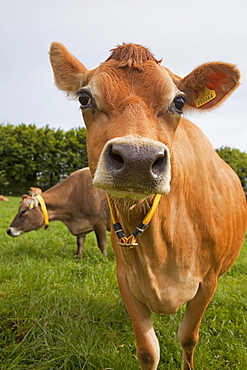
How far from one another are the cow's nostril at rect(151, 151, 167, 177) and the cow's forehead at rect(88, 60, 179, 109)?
0.44 m

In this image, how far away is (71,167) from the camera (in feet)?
150

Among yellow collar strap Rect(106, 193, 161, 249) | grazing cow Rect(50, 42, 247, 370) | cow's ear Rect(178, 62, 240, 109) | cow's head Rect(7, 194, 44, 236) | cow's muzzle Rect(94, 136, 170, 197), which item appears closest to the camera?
cow's muzzle Rect(94, 136, 170, 197)

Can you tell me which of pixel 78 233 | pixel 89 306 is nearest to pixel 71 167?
pixel 78 233

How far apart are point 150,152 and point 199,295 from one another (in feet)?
5.40

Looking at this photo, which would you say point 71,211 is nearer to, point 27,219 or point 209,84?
point 27,219

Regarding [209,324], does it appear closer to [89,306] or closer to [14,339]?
[89,306]

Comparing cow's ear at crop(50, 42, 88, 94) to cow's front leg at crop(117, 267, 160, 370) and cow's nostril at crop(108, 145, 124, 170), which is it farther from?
cow's front leg at crop(117, 267, 160, 370)

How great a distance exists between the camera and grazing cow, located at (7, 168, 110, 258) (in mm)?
7355

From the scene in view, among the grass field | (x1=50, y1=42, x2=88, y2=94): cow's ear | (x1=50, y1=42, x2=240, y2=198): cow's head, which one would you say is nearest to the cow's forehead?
(x1=50, y1=42, x2=240, y2=198): cow's head

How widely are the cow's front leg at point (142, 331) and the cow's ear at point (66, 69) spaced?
64.5 inches

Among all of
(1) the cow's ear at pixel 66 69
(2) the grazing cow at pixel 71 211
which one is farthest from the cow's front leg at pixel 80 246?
(1) the cow's ear at pixel 66 69

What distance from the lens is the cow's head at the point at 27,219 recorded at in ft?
24.1

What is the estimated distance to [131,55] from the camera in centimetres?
213

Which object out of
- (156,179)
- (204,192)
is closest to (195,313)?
(204,192)
